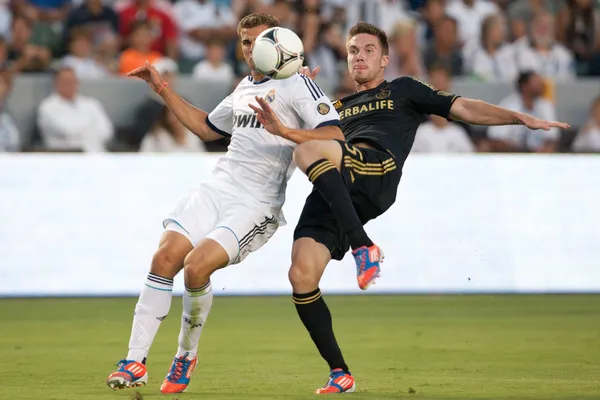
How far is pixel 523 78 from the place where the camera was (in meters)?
16.7

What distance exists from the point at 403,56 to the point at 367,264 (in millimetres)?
10192

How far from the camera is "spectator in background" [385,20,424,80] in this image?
1686 centimetres

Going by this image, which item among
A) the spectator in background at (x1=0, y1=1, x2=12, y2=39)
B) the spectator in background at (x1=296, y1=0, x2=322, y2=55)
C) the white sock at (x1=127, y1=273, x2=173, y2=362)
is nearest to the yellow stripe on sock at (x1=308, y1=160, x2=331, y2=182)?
the white sock at (x1=127, y1=273, x2=173, y2=362)

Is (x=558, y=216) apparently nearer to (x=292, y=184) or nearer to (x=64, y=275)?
(x=292, y=184)

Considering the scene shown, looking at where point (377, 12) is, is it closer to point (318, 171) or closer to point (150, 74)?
point (150, 74)

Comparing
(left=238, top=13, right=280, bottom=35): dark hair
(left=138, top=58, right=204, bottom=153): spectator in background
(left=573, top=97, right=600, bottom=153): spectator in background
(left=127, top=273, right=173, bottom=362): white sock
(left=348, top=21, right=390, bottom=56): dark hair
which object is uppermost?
(left=238, top=13, right=280, bottom=35): dark hair

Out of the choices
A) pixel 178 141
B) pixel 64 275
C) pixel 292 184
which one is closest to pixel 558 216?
pixel 292 184

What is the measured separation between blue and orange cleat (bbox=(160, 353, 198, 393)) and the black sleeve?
96.0 inches

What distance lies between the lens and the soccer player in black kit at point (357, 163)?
7309mm

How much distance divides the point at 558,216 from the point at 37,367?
24.9 feet

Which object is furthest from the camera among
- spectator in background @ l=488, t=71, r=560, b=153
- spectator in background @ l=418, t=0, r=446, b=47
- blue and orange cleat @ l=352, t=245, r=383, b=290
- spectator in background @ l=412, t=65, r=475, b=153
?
spectator in background @ l=418, t=0, r=446, b=47

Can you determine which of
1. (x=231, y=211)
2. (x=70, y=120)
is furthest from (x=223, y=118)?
(x=70, y=120)

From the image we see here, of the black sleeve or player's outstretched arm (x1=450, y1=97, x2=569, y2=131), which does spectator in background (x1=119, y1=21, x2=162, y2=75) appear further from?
player's outstretched arm (x1=450, y1=97, x2=569, y2=131)

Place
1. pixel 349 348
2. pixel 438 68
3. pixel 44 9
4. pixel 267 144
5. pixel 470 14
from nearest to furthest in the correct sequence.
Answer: pixel 267 144, pixel 349 348, pixel 438 68, pixel 44 9, pixel 470 14
